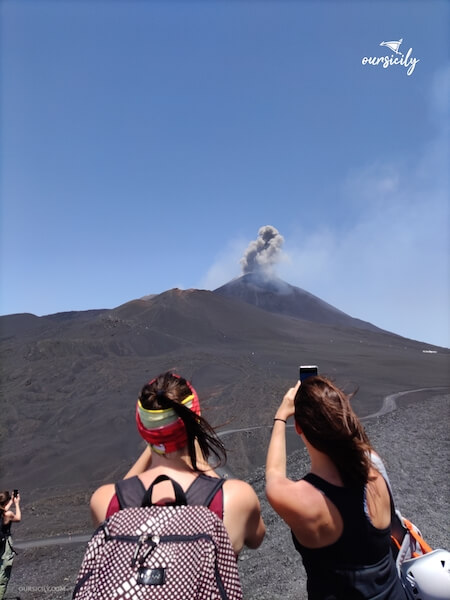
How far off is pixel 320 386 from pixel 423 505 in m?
4.72

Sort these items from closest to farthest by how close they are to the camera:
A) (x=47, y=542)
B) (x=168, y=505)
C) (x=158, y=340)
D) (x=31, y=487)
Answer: (x=168, y=505), (x=47, y=542), (x=31, y=487), (x=158, y=340)

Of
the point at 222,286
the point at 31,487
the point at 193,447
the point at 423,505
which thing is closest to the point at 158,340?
the point at 31,487

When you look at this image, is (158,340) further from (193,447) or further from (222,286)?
(222,286)

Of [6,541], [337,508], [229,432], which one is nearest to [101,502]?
[337,508]

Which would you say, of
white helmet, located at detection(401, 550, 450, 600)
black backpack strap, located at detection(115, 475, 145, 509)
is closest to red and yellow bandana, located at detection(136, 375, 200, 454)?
black backpack strap, located at detection(115, 475, 145, 509)

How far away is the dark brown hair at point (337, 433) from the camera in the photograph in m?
1.53

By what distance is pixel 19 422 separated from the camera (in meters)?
26.8

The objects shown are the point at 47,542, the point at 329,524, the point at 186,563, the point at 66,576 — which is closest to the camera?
the point at 186,563

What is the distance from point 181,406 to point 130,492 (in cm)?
29

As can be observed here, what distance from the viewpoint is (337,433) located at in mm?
1522

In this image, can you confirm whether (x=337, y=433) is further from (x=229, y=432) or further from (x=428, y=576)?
(x=229, y=432)

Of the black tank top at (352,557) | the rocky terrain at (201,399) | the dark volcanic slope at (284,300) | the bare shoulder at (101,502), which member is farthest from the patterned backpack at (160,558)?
the dark volcanic slope at (284,300)

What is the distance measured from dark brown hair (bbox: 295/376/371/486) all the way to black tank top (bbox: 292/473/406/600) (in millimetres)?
61

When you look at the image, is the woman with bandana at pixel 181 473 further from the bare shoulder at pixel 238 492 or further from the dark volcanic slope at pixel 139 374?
the dark volcanic slope at pixel 139 374
